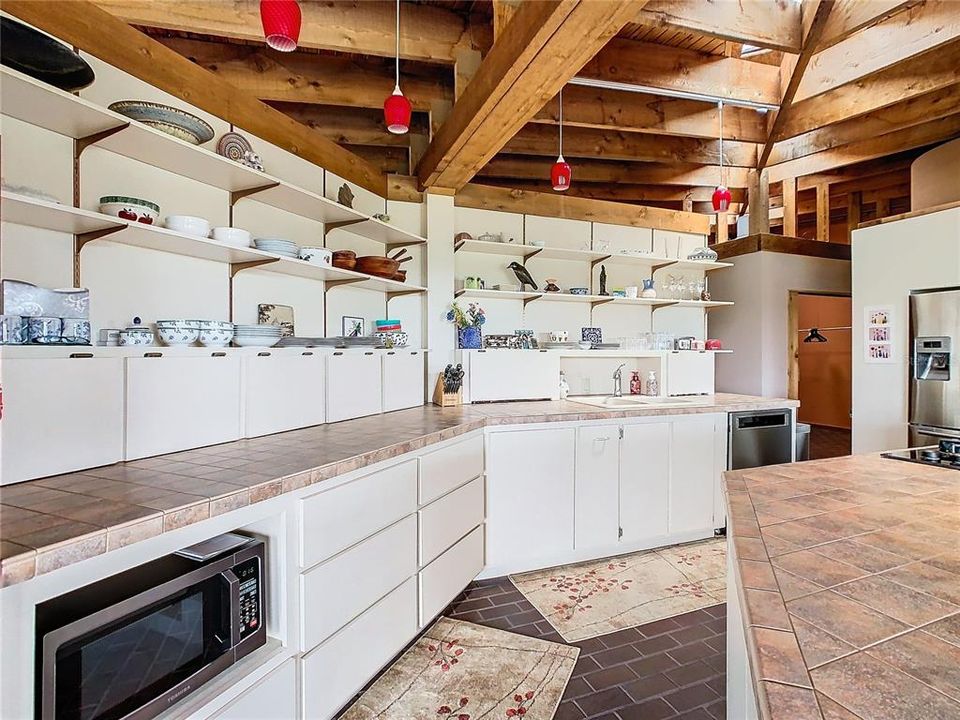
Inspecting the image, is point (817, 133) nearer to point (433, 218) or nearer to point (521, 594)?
point (433, 218)

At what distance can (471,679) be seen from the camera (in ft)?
6.72

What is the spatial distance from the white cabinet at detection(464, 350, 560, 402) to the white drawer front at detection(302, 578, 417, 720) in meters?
1.52

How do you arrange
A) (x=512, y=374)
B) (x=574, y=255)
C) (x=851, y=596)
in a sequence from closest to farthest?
(x=851, y=596)
(x=512, y=374)
(x=574, y=255)

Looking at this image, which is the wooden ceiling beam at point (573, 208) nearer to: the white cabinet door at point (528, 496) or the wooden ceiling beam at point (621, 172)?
the wooden ceiling beam at point (621, 172)

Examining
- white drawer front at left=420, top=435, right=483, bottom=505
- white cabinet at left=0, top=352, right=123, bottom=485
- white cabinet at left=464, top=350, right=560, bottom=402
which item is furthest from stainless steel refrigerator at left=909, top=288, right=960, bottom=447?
white cabinet at left=0, top=352, right=123, bottom=485

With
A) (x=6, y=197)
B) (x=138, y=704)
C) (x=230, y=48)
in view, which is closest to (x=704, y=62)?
(x=230, y=48)

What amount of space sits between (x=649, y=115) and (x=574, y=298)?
1.44 meters

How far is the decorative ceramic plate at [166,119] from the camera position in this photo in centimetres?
176

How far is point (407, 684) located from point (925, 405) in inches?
152

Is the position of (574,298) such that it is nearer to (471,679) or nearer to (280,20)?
(471,679)

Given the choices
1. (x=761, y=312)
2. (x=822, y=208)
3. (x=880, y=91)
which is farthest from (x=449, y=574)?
(x=822, y=208)

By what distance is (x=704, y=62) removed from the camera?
130 inches

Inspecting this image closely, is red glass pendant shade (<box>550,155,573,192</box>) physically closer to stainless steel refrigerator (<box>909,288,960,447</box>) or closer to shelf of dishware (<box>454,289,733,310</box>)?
shelf of dishware (<box>454,289,733,310</box>)

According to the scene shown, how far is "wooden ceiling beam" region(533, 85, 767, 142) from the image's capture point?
11.3ft
